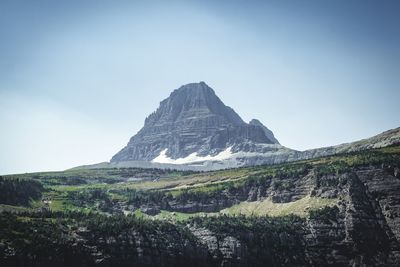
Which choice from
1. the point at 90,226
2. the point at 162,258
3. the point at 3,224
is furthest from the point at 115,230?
the point at 3,224

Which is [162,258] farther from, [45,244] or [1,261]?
[1,261]

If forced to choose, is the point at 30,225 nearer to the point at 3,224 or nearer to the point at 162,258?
the point at 3,224

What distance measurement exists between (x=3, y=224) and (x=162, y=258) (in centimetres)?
6248

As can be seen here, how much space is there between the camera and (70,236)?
186 metres

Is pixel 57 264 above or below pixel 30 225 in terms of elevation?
below

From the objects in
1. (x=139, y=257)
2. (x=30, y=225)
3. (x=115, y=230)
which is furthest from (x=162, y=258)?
(x=30, y=225)

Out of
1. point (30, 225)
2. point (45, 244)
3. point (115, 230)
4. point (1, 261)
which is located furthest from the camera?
→ point (115, 230)

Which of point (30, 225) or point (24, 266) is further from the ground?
point (30, 225)

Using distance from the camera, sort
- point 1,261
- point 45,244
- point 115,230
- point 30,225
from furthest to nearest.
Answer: point 115,230 → point 30,225 → point 45,244 → point 1,261

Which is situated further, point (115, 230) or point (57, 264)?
point (115, 230)

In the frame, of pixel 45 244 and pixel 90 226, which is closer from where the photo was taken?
pixel 45 244

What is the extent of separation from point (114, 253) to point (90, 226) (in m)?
15.2

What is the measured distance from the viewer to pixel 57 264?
174m

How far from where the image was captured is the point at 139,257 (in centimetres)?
19450
